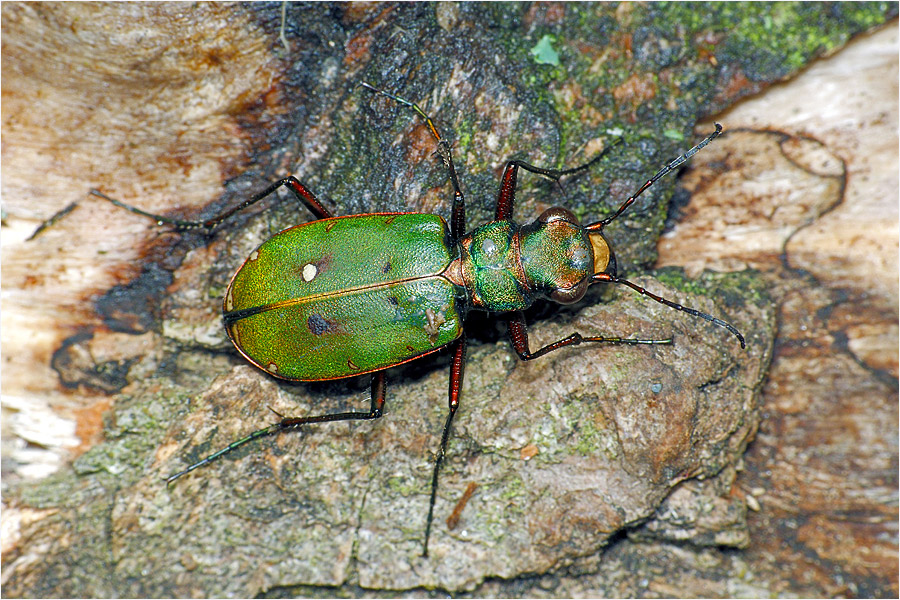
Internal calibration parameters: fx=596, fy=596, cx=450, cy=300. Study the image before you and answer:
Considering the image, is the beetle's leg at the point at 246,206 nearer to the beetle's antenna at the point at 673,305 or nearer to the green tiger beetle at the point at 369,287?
Answer: the green tiger beetle at the point at 369,287

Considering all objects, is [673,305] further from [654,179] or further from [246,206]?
[246,206]

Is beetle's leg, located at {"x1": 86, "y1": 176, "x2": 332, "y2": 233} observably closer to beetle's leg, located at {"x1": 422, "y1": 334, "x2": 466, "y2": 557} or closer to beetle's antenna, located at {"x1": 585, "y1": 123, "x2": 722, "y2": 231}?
beetle's leg, located at {"x1": 422, "y1": 334, "x2": 466, "y2": 557}

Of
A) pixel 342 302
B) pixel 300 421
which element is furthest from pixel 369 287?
pixel 300 421

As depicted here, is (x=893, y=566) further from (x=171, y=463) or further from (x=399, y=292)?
(x=171, y=463)

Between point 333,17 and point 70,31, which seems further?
point 333,17

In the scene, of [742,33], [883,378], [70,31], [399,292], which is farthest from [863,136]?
[70,31]

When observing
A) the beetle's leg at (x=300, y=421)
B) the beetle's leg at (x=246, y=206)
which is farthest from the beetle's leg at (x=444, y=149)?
the beetle's leg at (x=300, y=421)

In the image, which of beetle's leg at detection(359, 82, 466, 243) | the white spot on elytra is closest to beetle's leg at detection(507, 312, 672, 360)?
beetle's leg at detection(359, 82, 466, 243)
